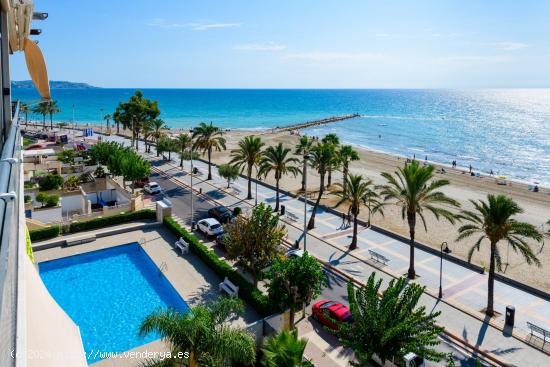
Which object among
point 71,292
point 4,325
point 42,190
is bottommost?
point 71,292

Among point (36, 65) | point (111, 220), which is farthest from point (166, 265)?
point (36, 65)

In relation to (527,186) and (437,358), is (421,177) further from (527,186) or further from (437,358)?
(527,186)

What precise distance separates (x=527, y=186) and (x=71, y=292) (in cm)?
5419

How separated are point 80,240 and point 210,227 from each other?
864 centimetres

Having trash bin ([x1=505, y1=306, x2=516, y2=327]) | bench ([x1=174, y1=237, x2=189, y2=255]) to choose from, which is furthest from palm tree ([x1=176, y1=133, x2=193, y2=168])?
trash bin ([x1=505, y1=306, x2=516, y2=327])

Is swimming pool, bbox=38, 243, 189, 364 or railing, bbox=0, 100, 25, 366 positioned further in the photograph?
swimming pool, bbox=38, 243, 189, 364

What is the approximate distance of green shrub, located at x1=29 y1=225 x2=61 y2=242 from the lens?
1034 inches

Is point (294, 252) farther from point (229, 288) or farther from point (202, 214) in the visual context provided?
point (202, 214)

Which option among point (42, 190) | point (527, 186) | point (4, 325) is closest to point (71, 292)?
point (42, 190)

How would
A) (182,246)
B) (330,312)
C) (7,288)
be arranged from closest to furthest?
(7,288), (330,312), (182,246)

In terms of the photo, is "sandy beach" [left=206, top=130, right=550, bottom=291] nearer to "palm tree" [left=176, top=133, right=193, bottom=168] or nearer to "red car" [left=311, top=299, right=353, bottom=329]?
"palm tree" [left=176, top=133, right=193, bottom=168]

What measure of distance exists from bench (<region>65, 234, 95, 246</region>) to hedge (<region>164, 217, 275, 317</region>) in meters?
5.36

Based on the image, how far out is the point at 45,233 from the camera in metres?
26.7

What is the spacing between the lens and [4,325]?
2.16m
